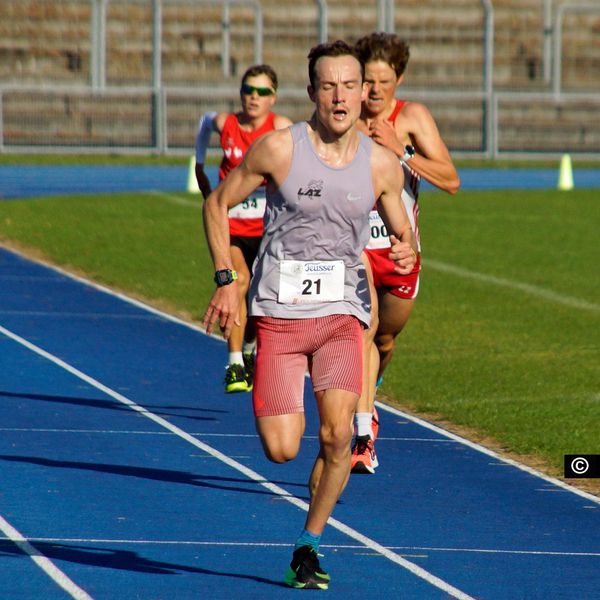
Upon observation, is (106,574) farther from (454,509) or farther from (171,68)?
(171,68)

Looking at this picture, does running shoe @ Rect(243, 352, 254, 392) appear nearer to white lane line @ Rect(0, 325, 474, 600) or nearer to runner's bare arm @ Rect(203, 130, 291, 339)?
white lane line @ Rect(0, 325, 474, 600)

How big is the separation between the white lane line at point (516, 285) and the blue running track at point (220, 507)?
Answer: 19.8ft

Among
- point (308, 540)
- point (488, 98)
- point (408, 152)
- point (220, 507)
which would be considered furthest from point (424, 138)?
point (488, 98)

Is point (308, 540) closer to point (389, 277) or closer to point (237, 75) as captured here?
point (389, 277)

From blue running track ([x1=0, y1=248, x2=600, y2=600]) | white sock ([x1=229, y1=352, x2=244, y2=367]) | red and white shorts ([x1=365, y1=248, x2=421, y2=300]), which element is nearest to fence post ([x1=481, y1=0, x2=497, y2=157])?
blue running track ([x1=0, y1=248, x2=600, y2=600])

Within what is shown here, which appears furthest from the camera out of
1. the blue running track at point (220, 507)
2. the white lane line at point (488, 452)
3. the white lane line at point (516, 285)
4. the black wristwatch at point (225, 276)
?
the white lane line at point (516, 285)

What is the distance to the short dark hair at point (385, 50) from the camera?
329 inches

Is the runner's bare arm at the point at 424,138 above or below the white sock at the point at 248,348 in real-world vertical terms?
above

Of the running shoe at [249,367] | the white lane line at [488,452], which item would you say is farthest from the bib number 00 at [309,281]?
the running shoe at [249,367]

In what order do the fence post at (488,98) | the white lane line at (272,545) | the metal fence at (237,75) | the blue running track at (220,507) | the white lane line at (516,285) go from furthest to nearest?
the fence post at (488,98) → the metal fence at (237,75) → the white lane line at (516,285) → the white lane line at (272,545) → the blue running track at (220,507)

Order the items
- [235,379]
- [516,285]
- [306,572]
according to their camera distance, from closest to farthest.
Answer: [306,572] → [235,379] → [516,285]

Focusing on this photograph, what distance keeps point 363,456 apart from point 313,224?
2472 mm

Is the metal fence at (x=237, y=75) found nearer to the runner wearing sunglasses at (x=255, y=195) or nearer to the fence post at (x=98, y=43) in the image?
the fence post at (x=98, y=43)

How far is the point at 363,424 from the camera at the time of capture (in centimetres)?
841
